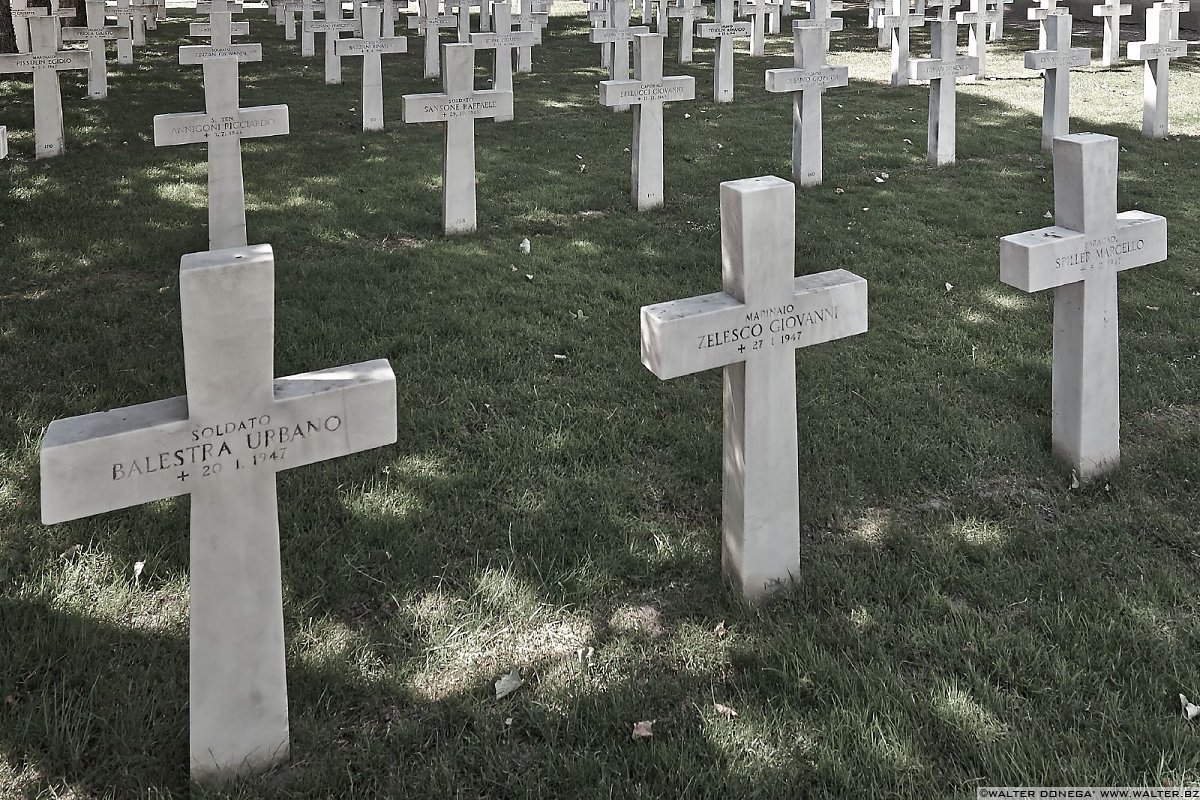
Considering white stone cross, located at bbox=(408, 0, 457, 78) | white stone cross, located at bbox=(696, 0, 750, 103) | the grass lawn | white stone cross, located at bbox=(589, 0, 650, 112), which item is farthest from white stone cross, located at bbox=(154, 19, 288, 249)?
white stone cross, located at bbox=(408, 0, 457, 78)

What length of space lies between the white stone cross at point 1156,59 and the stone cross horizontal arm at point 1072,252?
7.11 meters

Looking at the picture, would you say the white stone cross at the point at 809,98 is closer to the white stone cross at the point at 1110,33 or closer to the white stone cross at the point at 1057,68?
the white stone cross at the point at 1057,68

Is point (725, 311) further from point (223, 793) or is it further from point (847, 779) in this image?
point (223, 793)

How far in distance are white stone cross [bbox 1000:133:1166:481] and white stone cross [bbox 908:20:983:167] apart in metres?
5.48

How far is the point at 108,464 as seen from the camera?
87.8 inches

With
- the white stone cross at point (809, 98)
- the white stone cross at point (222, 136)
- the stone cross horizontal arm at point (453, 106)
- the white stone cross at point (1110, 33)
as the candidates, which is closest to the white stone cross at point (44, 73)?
the white stone cross at point (222, 136)

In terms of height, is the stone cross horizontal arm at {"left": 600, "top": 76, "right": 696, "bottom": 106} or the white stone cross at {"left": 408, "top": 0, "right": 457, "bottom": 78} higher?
the white stone cross at {"left": 408, "top": 0, "right": 457, "bottom": 78}

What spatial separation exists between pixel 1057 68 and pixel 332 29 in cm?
838

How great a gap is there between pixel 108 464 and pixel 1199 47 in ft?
64.6

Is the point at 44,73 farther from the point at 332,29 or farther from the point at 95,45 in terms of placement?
the point at 332,29

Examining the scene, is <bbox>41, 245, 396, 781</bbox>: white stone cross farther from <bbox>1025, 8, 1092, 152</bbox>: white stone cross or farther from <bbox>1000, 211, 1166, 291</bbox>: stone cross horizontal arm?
<bbox>1025, 8, 1092, 152</bbox>: white stone cross

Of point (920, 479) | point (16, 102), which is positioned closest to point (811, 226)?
point (920, 479)

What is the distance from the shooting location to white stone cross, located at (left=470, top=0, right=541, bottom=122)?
11867 mm

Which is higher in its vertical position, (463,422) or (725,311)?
(725,311)
